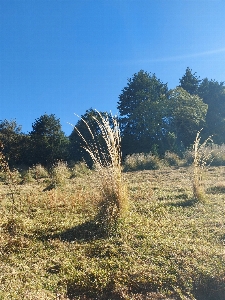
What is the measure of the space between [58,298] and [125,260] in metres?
0.69

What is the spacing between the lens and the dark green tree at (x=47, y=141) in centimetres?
1700

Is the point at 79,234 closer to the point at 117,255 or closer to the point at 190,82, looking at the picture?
the point at 117,255

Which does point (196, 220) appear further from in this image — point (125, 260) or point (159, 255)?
point (125, 260)

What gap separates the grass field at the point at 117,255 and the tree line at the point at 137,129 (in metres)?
11.6

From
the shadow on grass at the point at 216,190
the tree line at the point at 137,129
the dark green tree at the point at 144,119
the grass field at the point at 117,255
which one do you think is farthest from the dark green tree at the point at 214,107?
the grass field at the point at 117,255

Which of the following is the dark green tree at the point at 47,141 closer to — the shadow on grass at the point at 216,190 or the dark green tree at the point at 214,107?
the dark green tree at the point at 214,107

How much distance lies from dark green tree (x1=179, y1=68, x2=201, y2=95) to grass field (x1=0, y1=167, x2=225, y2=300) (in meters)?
24.6

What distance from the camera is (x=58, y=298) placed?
75.2 inches

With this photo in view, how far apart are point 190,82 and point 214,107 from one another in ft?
14.4

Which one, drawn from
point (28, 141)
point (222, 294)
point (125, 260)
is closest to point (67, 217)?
point (125, 260)

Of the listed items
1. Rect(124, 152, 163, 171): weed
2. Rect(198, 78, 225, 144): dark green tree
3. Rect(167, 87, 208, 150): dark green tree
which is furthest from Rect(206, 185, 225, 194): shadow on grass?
Rect(198, 78, 225, 144): dark green tree

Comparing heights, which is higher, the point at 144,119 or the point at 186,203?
the point at 144,119

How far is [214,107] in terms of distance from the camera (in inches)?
952

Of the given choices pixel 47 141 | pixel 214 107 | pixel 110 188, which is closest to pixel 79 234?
pixel 110 188
